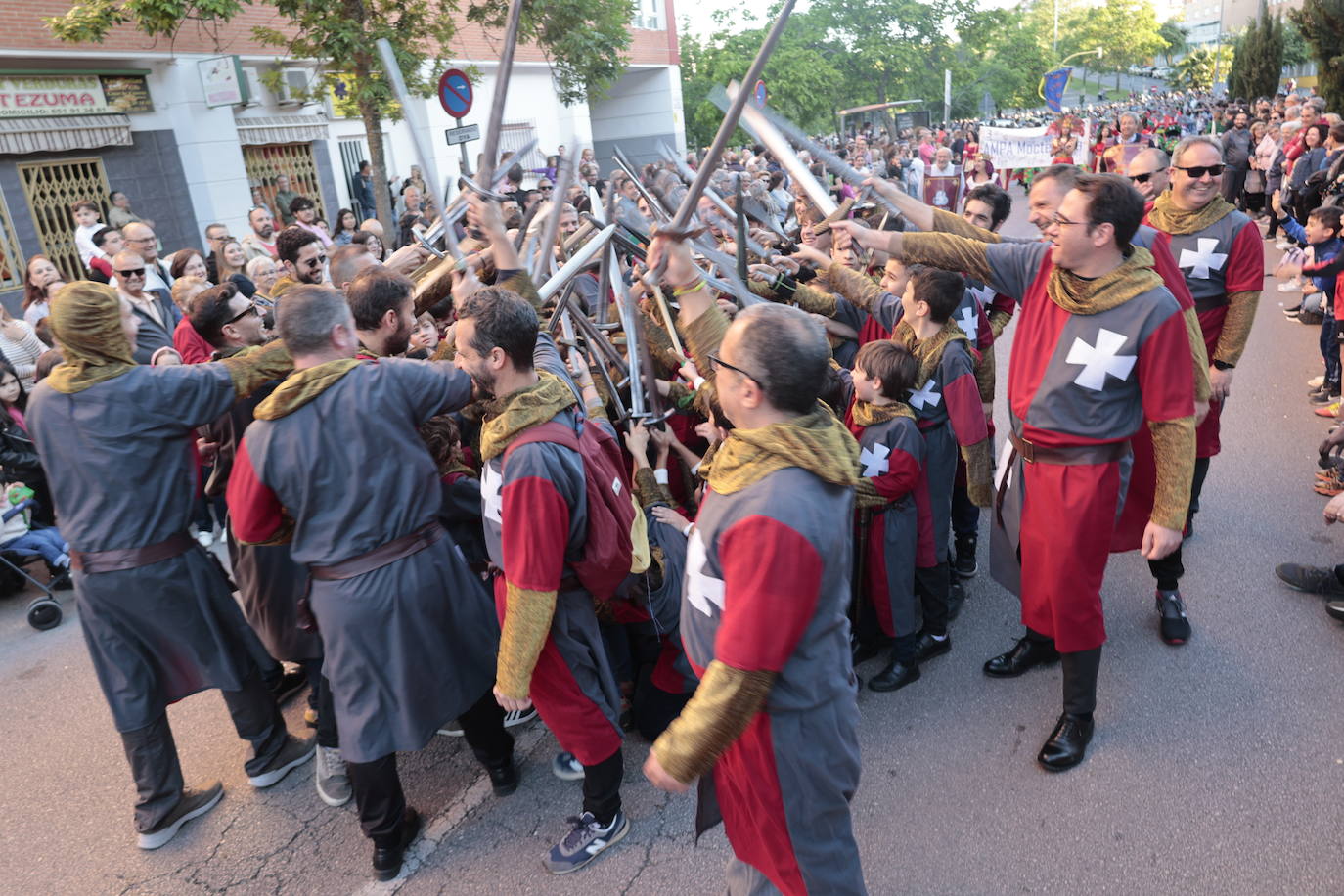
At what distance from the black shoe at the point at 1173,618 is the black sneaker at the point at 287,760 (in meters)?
3.59

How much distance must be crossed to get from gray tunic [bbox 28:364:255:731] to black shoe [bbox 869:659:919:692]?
8.05ft

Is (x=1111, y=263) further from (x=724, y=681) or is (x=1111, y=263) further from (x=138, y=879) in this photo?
(x=138, y=879)

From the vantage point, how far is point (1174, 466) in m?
2.88

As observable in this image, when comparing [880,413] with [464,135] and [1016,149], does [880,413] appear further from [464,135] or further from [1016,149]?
[1016,149]

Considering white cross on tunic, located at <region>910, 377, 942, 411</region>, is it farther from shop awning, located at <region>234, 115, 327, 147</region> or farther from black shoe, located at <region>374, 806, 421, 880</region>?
shop awning, located at <region>234, 115, 327, 147</region>

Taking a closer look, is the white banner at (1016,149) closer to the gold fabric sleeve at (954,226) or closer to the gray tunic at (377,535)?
the gold fabric sleeve at (954,226)

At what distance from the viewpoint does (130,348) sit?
2949 mm

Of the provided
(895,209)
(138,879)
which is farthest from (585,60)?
(138,879)

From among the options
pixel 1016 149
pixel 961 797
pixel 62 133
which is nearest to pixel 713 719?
pixel 961 797

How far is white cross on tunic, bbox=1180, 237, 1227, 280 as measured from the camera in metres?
4.19

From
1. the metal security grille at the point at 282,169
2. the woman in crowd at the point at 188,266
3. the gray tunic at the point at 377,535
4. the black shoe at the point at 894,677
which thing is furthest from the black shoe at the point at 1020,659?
the metal security grille at the point at 282,169

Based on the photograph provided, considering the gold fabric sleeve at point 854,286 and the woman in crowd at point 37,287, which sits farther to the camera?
the woman in crowd at point 37,287

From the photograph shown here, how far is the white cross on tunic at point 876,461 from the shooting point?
357 centimetres

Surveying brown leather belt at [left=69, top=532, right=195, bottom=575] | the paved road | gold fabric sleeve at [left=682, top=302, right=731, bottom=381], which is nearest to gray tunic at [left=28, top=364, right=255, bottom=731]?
brown leather belt at [left=69, top=532, right=195, bottom=575]
